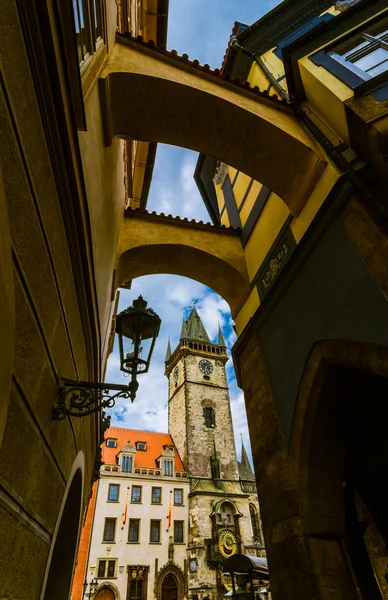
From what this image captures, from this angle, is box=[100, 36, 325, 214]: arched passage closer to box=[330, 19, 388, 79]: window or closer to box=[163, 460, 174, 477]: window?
box=[330, 19, 388, 79]: window

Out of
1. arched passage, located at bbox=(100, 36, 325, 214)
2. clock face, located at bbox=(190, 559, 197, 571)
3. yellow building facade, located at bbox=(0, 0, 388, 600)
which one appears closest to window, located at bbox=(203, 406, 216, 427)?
clock face, located at bbox=(190, 559, 197, 571)

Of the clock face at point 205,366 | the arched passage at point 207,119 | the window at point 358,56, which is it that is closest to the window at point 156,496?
the clock face at point 205,366

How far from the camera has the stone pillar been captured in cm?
400

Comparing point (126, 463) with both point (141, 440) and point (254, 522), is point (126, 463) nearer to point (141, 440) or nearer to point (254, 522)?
point (141, 440)

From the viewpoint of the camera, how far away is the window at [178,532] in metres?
27.9

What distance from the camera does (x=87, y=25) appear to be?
133 inches

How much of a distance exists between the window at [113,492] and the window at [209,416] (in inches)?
450

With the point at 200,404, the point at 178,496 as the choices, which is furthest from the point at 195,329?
the point at 178,496

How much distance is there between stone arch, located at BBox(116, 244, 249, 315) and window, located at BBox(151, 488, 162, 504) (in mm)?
27569

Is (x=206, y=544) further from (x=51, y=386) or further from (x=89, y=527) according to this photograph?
(x=51, y=386)

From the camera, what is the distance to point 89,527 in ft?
84.4

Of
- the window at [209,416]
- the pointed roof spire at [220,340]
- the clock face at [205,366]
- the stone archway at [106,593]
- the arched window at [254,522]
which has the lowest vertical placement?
the stone archway at [106,593]

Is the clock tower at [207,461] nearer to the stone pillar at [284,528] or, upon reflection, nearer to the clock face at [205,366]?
the clock face at [205,366]

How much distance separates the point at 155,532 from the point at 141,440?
8762mm
